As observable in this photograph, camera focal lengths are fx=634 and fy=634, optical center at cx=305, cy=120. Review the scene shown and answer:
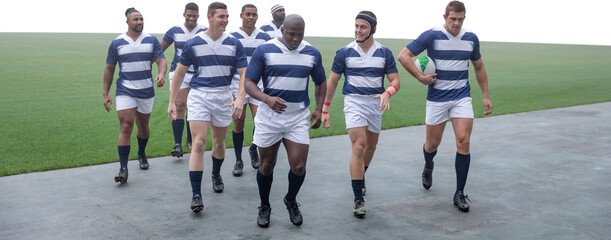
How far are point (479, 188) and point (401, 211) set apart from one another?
57.8 inches

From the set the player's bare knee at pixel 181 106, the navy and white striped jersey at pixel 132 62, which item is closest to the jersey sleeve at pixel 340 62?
the navy and white striped jersey at pixel 132 62

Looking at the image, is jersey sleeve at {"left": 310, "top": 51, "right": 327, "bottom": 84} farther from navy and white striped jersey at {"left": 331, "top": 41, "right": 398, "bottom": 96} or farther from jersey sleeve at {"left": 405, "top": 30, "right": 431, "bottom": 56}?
jersey sleeve at {"left": 405, "top": 30, "right": 431, "bottom": 56}

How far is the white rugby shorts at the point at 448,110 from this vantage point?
21.9ft

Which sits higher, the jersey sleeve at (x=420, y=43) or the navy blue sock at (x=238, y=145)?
the jersey sleeve at (x=420, y=43)

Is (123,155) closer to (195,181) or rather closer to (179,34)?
(195,181)

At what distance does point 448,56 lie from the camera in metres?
6.74

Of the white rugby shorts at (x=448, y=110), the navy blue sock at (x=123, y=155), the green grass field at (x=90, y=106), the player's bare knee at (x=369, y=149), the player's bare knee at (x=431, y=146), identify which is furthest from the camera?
the green grass field at (x=90, y=106)

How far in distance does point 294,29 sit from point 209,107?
5.78 feet

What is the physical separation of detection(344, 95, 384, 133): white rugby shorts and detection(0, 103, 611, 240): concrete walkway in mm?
863

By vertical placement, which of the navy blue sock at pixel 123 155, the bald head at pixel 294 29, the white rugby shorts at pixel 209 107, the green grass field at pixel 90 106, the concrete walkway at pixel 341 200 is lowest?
the green grass field at pixel 90 106

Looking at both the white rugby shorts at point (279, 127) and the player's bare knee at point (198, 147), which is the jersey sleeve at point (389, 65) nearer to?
the white rugby shorts at point (279, 127)

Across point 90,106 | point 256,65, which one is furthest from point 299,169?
point 90,106

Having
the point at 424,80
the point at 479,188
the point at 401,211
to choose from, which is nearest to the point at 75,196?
the point at 401,211

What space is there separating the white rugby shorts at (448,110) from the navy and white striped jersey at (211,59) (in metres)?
2.15
